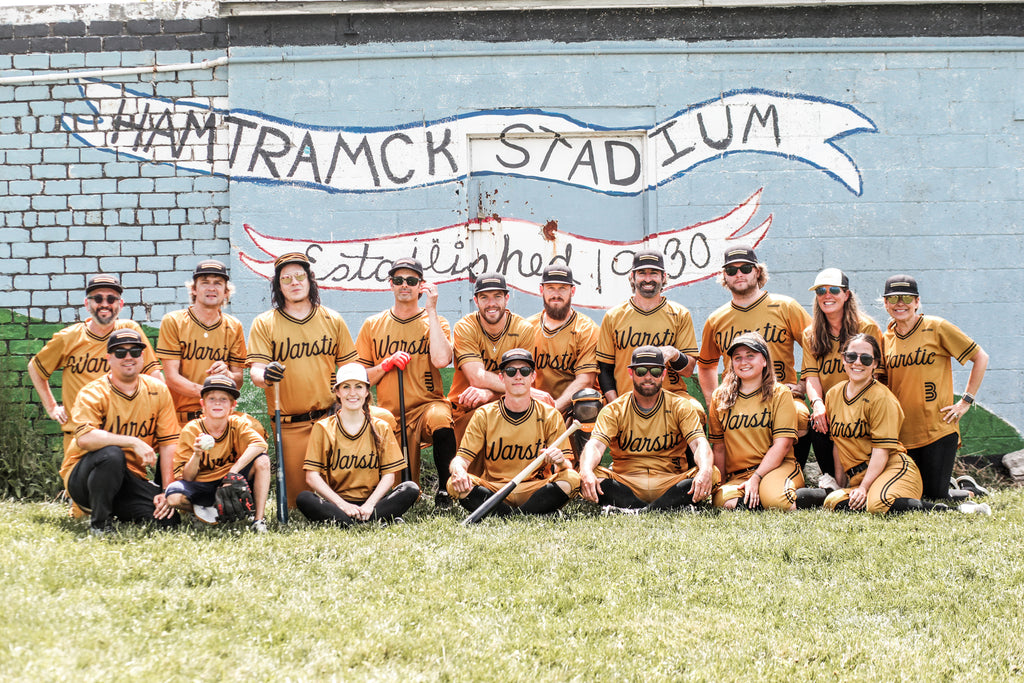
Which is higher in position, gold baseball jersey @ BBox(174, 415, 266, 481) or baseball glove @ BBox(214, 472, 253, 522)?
gold baseball jersey @ BBox(174, 415, 266, 481)

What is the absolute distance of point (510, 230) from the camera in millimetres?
7938

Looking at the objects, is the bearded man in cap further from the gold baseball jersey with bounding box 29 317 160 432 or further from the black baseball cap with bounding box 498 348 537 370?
the black baseball cap with bounding box 498 348 537 370

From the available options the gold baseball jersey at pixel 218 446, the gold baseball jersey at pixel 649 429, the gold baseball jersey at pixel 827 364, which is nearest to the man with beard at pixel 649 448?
the gold baseball jersey at pixel 649 429

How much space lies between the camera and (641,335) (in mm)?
6523

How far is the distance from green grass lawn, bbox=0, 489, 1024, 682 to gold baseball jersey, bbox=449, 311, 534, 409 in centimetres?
158

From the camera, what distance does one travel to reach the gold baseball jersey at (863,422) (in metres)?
5.94

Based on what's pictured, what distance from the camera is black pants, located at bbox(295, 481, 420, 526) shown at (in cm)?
542

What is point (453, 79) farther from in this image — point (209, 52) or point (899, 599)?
point (899, 599)

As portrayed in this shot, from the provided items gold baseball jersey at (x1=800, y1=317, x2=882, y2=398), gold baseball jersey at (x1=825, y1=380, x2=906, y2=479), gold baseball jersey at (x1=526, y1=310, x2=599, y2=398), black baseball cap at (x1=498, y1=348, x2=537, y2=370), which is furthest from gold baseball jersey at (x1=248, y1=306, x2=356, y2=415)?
gold baseball jersey at (x1=825, y1=380, x2=906, y2=479)

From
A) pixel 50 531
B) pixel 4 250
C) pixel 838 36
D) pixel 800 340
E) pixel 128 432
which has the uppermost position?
pixel 838 36

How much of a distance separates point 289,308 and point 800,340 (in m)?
3.87

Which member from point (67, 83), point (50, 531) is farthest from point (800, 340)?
point (67, 83)

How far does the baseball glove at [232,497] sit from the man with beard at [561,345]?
7.89 ft

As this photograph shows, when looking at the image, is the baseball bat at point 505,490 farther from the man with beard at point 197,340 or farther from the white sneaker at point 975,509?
the white sneaker at point 975,509
